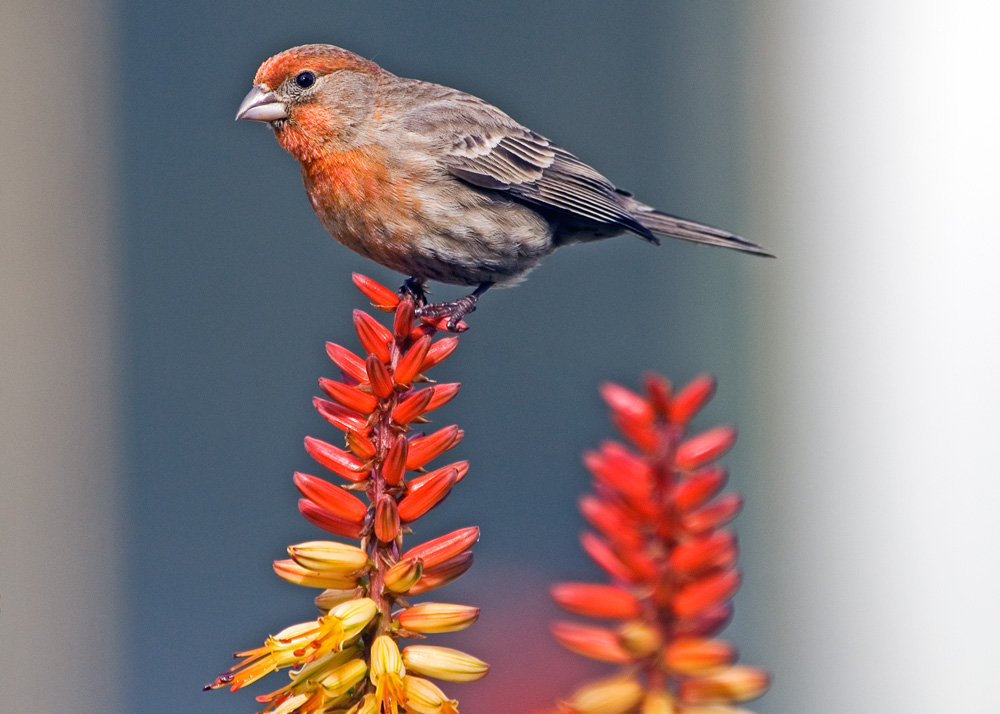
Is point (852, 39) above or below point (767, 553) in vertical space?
above

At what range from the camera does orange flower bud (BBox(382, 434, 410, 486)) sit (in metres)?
1.47

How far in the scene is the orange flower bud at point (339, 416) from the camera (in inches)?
59.6

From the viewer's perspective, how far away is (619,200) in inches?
149

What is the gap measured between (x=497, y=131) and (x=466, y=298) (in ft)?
2.46

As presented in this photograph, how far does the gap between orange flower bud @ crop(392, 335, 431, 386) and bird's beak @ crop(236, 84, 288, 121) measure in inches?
49.9

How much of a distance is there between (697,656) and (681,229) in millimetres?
2535

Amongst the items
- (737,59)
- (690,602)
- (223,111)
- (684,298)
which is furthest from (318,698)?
(737,59)

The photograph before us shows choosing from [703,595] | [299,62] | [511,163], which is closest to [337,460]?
[703,595]

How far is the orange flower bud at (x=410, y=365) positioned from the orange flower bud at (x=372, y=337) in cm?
4

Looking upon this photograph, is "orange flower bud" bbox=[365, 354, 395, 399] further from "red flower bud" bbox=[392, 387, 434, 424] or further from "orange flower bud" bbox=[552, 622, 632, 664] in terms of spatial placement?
"orange flower bud" bbox=[552, 622, 632, 664]

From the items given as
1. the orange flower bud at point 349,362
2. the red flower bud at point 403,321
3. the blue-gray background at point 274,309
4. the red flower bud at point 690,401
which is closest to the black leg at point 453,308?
the red flower bud at point 403,321

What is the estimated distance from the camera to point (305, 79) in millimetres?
2805

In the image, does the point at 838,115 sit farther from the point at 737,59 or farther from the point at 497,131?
the point at 497,131

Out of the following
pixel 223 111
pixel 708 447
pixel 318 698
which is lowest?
pixel 318 698
